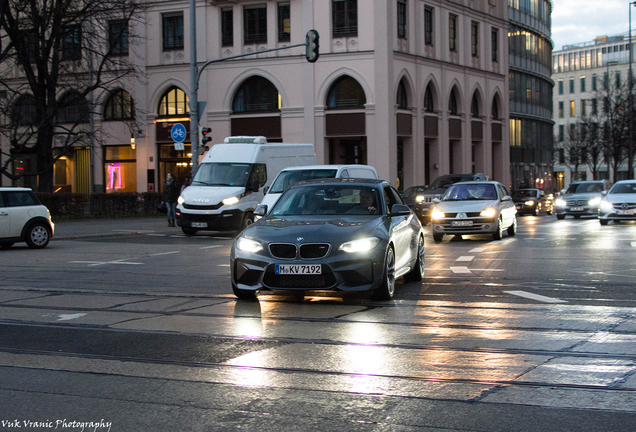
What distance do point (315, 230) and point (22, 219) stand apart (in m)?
11.7

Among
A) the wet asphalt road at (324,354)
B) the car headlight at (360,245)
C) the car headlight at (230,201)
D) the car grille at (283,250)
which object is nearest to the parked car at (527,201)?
the car headlight at (230,201)

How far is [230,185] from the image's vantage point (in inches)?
965

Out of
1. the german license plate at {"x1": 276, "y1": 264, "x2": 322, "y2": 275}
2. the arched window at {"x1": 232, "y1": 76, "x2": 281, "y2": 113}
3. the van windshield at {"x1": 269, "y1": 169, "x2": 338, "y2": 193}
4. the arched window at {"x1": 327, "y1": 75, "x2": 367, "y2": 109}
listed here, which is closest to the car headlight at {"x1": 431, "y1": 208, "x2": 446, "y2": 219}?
the van windshield at {"x1": 269, "y1": 169, "x2": 338, "y2": 193}

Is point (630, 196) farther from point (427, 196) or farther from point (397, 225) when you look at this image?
point (397, 225)

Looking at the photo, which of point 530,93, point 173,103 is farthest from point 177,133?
point 530,93

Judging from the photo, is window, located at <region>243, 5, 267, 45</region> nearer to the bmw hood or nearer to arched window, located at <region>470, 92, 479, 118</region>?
arched window, located at <region>470, 92, 479, 118</region>

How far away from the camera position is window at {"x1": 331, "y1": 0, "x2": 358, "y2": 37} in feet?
147

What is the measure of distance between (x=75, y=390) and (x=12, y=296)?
5834 mm

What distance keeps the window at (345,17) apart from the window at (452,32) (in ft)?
31.2

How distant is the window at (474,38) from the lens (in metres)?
54.7

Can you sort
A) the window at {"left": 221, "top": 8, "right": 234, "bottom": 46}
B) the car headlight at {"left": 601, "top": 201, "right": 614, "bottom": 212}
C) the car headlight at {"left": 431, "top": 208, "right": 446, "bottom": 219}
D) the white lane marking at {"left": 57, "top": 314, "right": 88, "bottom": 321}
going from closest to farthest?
the white lane marking at {"left": 57, "top": 314, "right": 88, "bottom": 321}, the car headlight at {"left": 431, "top": 208, "right": 446, "bottom": 219}, the car headlight at {"left": 601, "top": 201, "right": 614, "bottom": 212}, the window at {"left": 221, "top": 8, "right": 234, "bottom": 46}

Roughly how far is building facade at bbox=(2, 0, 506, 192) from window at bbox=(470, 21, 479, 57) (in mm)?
924

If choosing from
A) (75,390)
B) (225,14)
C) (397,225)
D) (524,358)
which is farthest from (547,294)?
(225,14)

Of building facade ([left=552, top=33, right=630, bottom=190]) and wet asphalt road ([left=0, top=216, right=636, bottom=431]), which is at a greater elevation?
building facade ([left=552, top=33, right=630, bottom=190])
